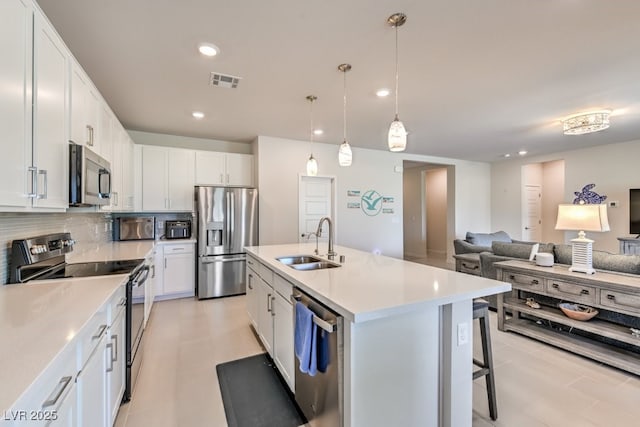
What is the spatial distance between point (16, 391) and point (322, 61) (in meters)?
2.62

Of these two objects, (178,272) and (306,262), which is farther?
(178,272)

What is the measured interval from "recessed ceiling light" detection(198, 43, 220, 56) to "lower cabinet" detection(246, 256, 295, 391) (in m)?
1.85

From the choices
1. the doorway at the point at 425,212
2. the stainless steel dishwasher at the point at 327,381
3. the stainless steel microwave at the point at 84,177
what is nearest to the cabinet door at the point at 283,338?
the stainless steel dishwasher at the point at 327,381

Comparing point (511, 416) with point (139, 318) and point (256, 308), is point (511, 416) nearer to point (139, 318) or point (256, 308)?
point (256, 308)

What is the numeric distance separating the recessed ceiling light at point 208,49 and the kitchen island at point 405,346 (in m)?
1.94

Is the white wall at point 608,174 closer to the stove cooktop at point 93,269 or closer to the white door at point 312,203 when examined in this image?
the white door at point 312,203

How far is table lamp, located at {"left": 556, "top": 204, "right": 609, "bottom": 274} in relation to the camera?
2689 mm

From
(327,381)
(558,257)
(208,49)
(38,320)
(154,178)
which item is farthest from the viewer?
(154,178)

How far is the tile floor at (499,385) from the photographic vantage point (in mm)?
1860

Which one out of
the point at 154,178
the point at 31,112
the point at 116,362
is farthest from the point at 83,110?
the point at 154,178

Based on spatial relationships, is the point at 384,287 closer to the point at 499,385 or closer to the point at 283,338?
the point at 283,338

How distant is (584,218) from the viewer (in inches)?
111

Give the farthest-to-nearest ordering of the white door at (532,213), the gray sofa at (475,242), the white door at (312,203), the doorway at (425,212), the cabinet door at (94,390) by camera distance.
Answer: the doorway at (425,212), the white door at (532,213), the white door at (312,203), the gray sofa at (475,242), the cabinet door at (94,390)

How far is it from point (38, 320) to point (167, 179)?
3.70 m
